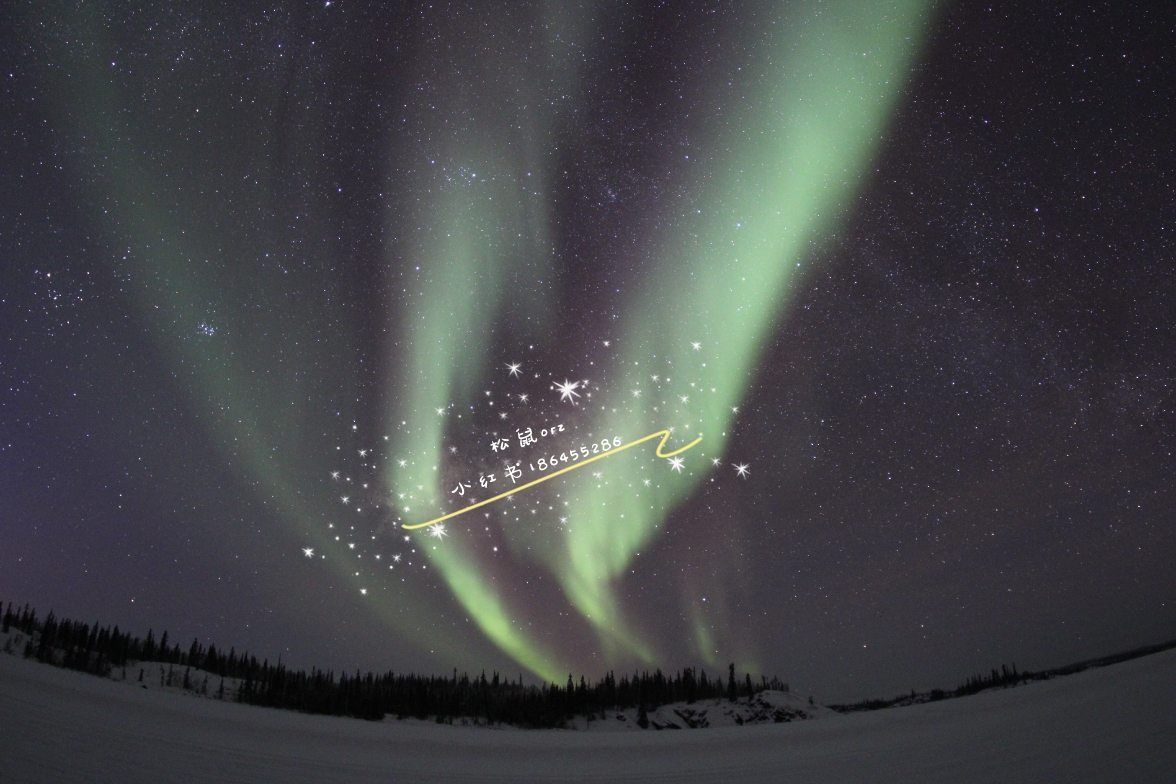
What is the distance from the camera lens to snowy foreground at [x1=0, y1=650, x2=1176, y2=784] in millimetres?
9047

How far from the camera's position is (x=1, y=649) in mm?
27156

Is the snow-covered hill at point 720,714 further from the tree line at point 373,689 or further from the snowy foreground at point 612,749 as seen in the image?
the snowy foreground at point 612,749

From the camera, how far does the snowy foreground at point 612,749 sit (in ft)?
29.7

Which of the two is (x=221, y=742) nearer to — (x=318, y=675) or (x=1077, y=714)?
(x=1077, y=714)

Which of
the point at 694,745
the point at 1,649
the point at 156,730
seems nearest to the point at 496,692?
the point at 1,649

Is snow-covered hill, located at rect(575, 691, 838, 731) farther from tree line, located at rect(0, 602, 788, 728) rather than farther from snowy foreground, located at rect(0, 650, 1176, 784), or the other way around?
snowy foreground, located at rect(0, 650, 1176, 784)

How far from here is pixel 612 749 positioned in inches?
691

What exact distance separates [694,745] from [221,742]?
12439 millimetres

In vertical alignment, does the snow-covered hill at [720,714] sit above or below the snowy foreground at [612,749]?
below

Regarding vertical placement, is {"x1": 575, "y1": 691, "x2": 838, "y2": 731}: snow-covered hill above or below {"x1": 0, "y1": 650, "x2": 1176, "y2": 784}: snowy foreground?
below

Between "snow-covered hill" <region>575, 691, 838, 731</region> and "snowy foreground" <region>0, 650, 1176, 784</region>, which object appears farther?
"snow-covered hill" <region>575, 691, 838, 731</region>

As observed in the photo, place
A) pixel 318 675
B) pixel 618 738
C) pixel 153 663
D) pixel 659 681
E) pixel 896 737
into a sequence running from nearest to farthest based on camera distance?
1. pixel 896 737
2. pixel 618 738
3. pixel 153 663
4. pixel 318 675
5. pixel 659 681

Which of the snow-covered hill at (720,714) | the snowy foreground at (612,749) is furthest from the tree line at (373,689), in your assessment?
the snowy foreground at (612,749)

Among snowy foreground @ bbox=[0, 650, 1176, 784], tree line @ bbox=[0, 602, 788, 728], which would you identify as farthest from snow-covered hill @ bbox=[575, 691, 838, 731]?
snowy foreground @ bbox=[0, 650, 1176, 784]
